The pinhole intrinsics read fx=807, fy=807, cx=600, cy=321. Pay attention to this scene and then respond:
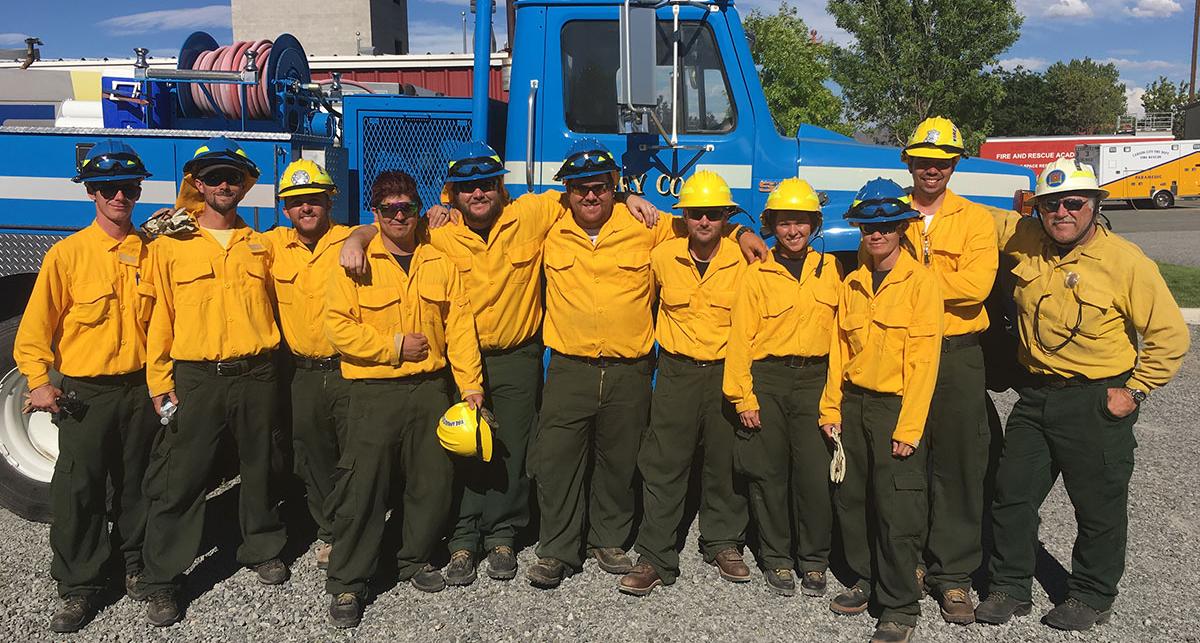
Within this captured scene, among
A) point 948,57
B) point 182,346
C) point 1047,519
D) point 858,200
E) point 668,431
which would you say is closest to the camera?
point 858,200

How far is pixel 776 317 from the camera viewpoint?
348 cm

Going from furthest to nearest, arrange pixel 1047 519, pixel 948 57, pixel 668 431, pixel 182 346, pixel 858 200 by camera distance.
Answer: pixel 948 57 → pixel 1047 519 → pixel 668 431 → pixel 182 346 → pixel 858 200

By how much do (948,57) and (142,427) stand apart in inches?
975

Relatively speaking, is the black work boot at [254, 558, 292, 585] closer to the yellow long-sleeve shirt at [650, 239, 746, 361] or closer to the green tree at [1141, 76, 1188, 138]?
the yellow long-sleeve shirt at [650, 239, 746, 361]

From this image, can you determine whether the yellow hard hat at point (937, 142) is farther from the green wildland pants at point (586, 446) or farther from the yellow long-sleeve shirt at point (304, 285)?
the yellow long-sleeve shirt at point (304, 285)

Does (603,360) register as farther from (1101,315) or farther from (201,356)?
(1101,315)

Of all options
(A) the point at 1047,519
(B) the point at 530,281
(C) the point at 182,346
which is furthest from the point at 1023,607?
(C) the point at 182,346

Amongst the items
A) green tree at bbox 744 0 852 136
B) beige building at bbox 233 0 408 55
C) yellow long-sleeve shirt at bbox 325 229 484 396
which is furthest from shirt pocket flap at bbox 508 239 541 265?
beige building at bbox 233 0 408 55

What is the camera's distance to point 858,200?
323 centimetres

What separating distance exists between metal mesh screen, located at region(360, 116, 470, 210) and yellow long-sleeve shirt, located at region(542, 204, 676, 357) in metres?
1.28

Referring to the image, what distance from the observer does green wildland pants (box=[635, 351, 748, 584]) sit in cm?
368

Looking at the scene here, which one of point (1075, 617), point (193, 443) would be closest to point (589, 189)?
point (193, 443)

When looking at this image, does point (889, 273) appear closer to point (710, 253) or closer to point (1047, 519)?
point (710, 253)

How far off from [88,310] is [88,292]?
75 mm
